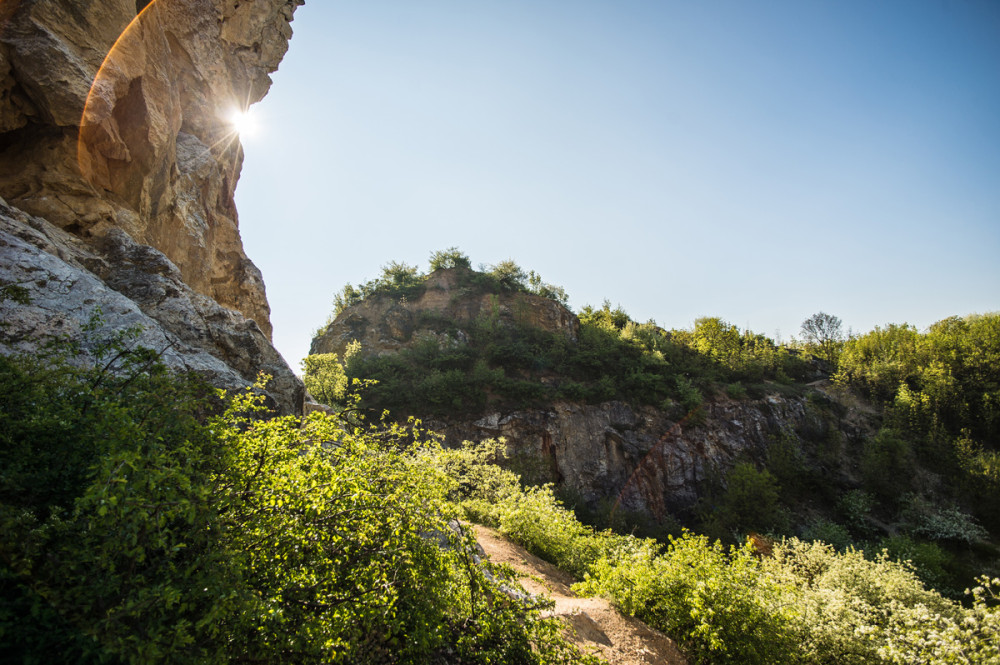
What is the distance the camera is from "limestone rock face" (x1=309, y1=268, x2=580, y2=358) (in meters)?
33.6

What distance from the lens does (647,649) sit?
6.07 m

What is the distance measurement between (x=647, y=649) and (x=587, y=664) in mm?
3370

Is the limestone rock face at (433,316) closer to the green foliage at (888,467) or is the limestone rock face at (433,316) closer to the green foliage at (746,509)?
the green foliage at (746,509)

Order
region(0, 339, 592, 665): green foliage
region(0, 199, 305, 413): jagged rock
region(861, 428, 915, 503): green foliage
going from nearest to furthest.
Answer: region(0, 339, 592, 665): green foliage < region(0, 199, 305, 413): jagged rock < region(861, 428, 915, 503): green foliage

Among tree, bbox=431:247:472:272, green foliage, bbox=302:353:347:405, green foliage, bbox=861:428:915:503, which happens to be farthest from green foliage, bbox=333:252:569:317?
green foliage, bbox=861:428:915:503

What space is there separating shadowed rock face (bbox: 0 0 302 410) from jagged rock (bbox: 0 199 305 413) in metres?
0.03

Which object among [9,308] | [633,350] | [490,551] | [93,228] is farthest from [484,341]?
[9,308]

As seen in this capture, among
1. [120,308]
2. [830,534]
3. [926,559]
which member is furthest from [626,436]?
[120,308]

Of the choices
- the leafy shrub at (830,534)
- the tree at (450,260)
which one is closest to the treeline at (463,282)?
the tree at (450,260)

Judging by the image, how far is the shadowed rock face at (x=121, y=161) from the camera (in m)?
7.43

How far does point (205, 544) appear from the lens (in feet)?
9.11

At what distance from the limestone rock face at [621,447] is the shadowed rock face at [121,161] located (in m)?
16.3

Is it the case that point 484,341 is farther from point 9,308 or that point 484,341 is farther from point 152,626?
point 152,626

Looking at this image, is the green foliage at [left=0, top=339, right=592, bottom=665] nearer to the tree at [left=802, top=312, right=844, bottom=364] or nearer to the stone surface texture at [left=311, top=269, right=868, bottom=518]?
the stone surface texture at [left=311, top=269, right=868, bottom=518]
